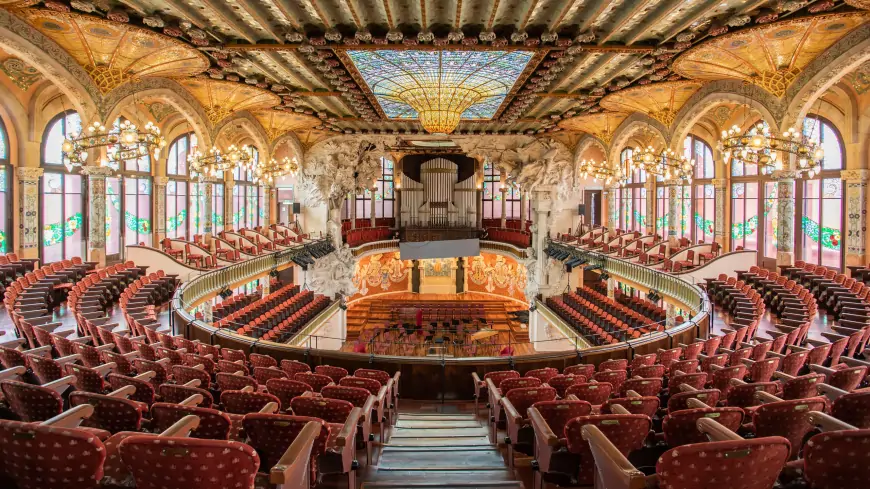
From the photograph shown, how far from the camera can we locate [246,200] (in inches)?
1348

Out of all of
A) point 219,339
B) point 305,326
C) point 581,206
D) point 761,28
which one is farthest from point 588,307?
point 219,339

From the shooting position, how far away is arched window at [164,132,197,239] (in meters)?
25.9

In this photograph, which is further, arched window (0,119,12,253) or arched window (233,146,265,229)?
arched window (233,146,265,229)

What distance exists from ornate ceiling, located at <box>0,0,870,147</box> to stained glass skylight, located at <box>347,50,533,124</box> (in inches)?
3.2

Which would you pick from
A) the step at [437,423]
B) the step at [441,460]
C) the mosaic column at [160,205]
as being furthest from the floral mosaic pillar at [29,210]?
the step at [441,460]

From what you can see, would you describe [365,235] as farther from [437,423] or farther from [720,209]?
[437,423]

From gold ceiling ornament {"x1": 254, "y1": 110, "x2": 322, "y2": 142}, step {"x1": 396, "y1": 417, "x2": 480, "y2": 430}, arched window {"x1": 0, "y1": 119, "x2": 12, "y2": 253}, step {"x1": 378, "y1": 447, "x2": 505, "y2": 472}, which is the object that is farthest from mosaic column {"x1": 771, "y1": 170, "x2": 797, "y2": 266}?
arched window {"x1": 0, "y1": 119, "x2": 12, "y2": 253}

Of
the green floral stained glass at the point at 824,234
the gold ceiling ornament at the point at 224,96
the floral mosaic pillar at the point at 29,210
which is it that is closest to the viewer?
the gold ceiling ornament at the point at 224,96

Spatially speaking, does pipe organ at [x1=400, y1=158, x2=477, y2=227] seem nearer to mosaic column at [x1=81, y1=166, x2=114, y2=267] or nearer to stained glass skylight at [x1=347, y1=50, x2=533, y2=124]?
stained glass skylight at [x1=347, y1=50, x2=533, y2=124]

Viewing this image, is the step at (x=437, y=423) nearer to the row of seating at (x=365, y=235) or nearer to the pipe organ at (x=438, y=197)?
the row of seating at (x=365, y=235)

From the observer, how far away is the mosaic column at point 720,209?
79.0 ft

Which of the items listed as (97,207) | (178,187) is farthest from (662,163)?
(178,187)

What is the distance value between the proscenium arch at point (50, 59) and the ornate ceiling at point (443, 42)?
245mm

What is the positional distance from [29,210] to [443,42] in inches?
616
